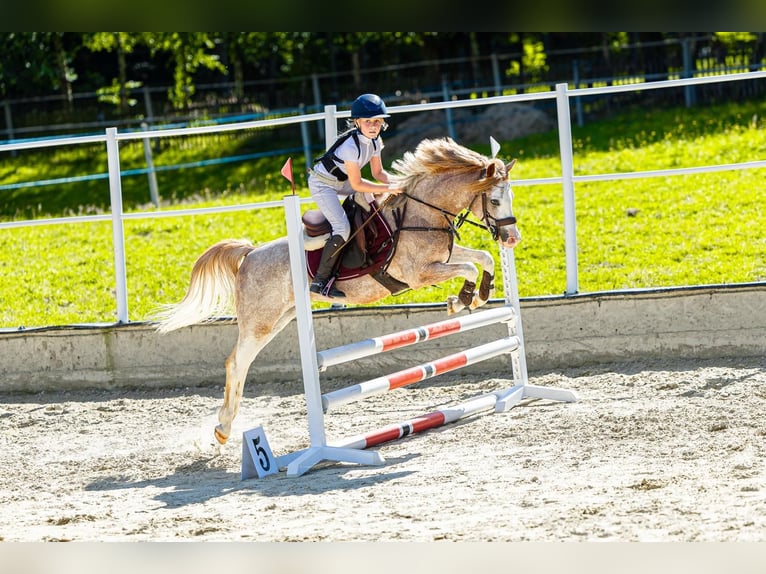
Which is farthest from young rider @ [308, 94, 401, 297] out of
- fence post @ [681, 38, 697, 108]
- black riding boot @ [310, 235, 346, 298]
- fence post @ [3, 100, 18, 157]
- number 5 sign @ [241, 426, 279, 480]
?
fence post @ [3, 100, 18, 157]

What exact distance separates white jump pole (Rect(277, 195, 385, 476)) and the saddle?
0.32 meters

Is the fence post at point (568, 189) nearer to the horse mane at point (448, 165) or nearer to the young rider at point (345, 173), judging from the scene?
the horse mane at point (448, 165)

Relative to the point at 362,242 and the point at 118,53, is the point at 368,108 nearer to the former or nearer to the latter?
the point at 362,242

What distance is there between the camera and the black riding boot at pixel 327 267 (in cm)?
538

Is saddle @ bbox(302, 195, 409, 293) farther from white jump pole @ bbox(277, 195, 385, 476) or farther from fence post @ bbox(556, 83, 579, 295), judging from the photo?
fence post @ bbox(556, 83, 579, 295)

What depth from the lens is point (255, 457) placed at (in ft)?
16.4

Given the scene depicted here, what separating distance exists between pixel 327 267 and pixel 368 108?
984mm

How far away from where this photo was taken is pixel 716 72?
18047 mm

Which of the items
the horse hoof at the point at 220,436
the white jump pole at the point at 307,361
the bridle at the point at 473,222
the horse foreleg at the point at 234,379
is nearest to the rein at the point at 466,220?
the bridle at the point at 473,222

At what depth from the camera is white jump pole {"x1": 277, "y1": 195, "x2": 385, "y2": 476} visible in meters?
5.08

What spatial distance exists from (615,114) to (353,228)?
13.4 metres
